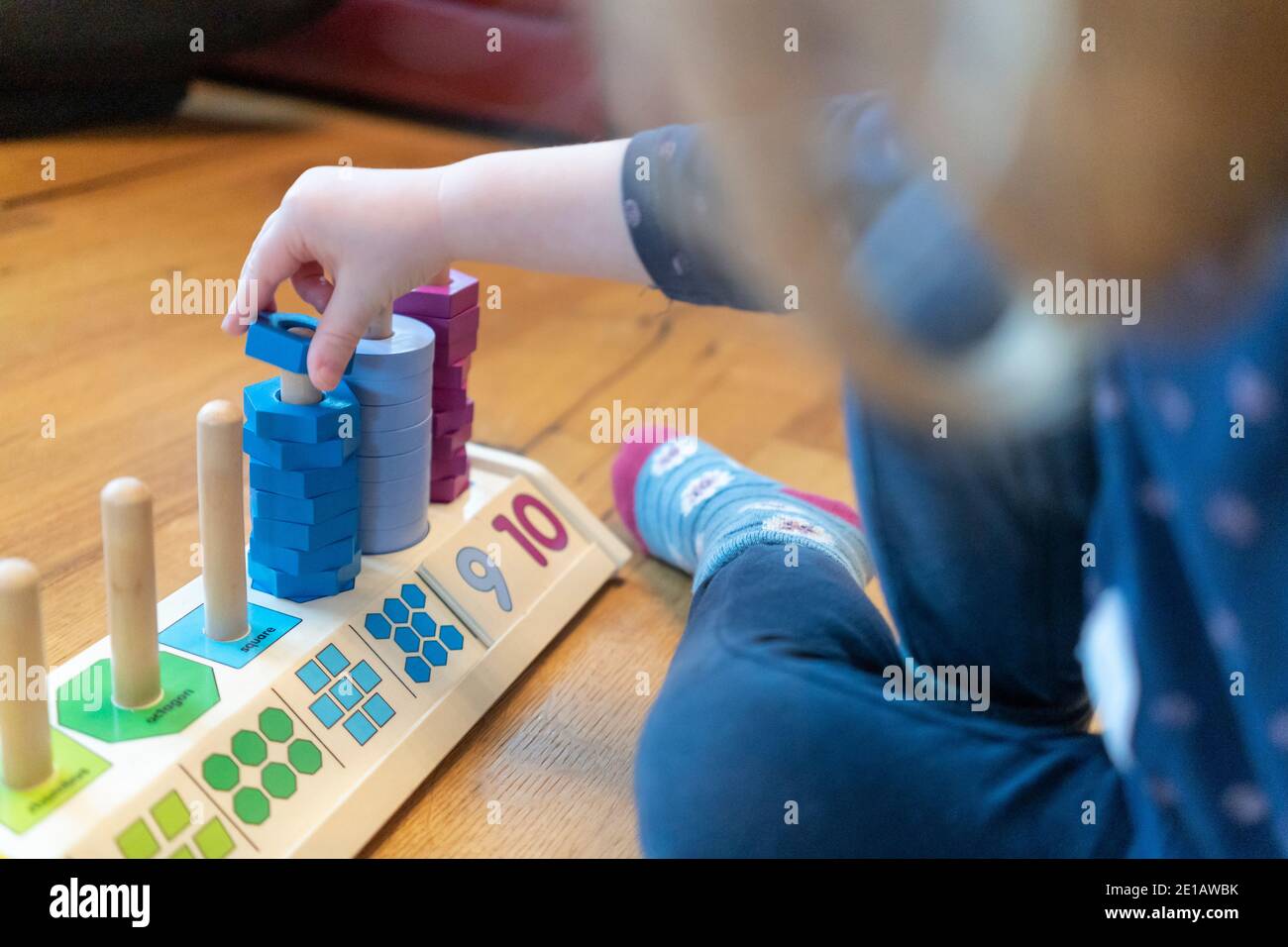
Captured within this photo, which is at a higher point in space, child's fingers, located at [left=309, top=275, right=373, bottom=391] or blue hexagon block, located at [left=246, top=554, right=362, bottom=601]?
child's fingers, located at [left=309, top=275, right=373, bottom=391]

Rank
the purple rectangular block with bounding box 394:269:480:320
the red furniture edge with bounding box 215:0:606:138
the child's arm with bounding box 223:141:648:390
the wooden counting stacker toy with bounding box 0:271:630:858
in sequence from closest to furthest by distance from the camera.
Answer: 1. the wooden counting stacker toy with bounding box 0:271:630:858
2. the child's arm with bounding box 223:141:648:390
3. the purple rectangular block with bounding box 394:269:480:320
4. the red furniture edge with bounding box 215:0:606:138

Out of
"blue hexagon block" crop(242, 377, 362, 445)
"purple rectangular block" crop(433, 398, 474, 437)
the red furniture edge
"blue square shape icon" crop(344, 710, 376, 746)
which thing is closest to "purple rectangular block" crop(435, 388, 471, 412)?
"purple rectangular block" crop(433, 398, 474, 437)

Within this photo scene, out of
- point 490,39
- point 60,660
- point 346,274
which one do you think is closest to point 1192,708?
point 346,274

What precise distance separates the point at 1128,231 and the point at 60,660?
1.90 feet

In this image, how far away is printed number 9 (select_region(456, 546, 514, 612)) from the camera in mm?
758

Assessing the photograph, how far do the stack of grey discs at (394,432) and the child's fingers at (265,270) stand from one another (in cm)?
6

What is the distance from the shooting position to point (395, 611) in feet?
2.28

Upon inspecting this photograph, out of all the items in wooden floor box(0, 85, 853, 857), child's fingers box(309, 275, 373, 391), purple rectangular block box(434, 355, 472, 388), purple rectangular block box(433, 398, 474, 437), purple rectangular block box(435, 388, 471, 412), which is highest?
child's fingers box(309, 275, 373, 391)

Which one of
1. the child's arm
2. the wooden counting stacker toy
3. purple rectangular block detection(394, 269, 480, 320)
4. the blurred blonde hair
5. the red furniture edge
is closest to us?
the blurred blonde hair

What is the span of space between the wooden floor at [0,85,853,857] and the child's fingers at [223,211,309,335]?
48 mm

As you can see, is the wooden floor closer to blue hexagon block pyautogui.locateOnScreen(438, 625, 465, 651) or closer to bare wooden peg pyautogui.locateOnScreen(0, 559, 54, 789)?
blue hexagon block pyautogui.locateOnScreen(438, 625, 465, 651)

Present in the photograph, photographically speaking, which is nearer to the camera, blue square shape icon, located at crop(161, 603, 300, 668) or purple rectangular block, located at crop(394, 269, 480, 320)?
blue square shape icon, located at crop(161, 603, 300, 668)

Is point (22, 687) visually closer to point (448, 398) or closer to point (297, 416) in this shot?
point (297, 416)
